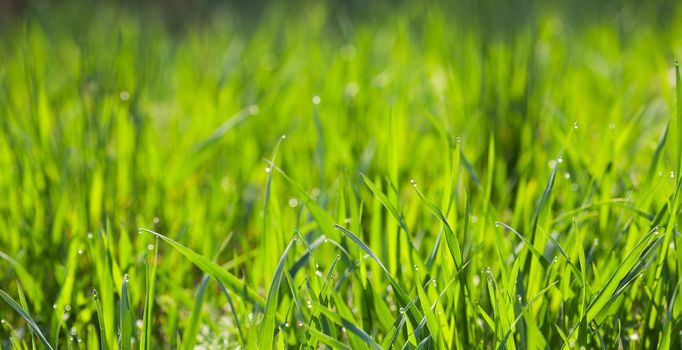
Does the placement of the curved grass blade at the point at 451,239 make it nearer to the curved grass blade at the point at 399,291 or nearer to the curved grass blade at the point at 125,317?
the curved grass blade at the point at 399,291

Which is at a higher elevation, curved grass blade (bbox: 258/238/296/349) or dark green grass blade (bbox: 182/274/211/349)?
curved grass blade (bbox: 258/238/296/349)

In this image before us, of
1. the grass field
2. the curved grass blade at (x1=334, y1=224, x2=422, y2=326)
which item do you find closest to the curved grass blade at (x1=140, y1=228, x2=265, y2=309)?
the grass field

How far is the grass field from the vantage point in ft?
2.65

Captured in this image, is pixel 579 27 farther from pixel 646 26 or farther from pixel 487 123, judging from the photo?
pixel 487 123

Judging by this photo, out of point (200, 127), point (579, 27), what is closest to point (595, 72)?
point (579, 27)

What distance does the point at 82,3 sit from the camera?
9.04ft

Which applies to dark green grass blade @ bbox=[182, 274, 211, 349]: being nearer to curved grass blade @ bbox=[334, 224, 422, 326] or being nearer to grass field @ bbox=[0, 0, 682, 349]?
grass field @ bbox=[0, 0, 682, 349]

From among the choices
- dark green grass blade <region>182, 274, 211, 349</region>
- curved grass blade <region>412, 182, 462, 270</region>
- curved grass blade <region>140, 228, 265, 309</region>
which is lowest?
dark green grass blade <region>182, 274, 211, 349</region>

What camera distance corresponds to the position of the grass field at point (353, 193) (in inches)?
31.8

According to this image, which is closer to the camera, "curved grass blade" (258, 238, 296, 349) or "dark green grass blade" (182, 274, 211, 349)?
"curved grass blade" (258, 238, 296, 349)

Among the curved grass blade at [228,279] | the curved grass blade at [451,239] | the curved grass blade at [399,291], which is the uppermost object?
the curved grass blade at [451,239]

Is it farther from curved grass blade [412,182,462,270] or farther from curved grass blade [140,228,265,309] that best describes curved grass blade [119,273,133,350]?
curved grass blade [412,182,462,270]

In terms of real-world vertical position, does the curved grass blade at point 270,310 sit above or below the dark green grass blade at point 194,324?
above

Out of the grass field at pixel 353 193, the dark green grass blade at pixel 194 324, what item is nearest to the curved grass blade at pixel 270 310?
the grass field at pixel 353 193
